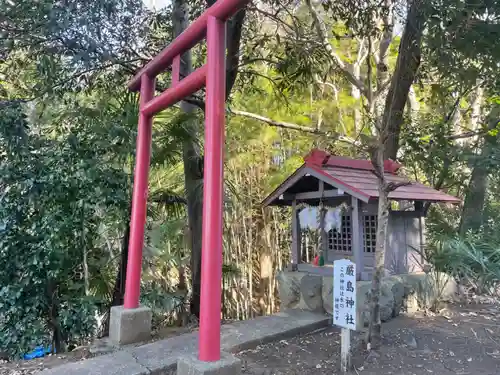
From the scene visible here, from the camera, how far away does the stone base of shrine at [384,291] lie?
434 centimetres

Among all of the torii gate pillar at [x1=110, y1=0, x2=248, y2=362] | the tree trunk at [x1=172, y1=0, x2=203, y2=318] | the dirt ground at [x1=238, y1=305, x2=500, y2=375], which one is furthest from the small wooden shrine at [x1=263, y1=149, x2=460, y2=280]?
the torii gate pillar at [x1=110, y1=0, x2=248, y2=362]

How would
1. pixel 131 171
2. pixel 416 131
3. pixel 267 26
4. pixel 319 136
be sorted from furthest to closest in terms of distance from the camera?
pixel 267 26, pixel 319 136, pixel 416 131, pixel 131 171

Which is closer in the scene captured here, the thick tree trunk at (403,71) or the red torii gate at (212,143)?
the red torii gate at (212,143)

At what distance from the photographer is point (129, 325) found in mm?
3723

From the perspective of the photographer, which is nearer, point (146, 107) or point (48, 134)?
point (146, 107)

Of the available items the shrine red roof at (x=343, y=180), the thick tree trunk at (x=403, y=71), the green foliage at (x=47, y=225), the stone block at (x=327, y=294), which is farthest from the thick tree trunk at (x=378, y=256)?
the green foliage at (x=47, y=225)

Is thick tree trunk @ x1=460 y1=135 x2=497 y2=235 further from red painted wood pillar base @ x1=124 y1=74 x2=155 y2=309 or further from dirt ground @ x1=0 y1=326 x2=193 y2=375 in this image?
dirt ground @ x1=0 y1=326 x2=193 y2=375

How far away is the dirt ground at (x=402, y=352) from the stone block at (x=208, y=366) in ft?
1.65

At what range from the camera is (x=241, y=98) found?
300 inches

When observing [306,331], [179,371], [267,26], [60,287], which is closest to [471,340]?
[306,331]

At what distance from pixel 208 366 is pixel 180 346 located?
1117 mm

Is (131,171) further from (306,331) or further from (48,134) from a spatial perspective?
(306,331)

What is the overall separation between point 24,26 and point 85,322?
3.37 metres

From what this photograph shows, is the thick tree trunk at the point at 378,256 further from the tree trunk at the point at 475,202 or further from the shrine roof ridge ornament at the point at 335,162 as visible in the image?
the tree trunk at the point at 475,202
